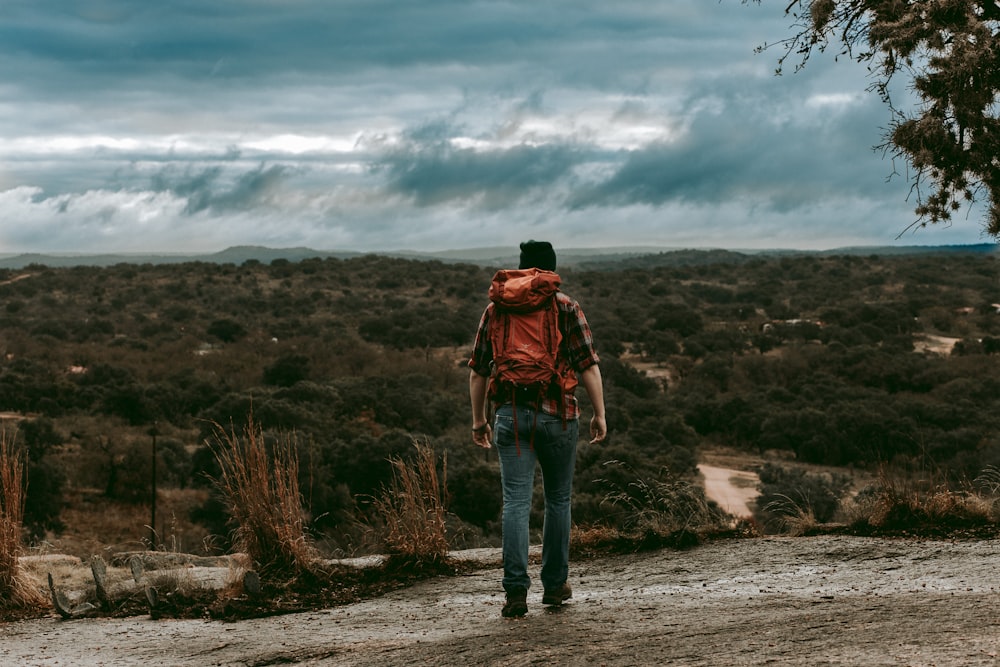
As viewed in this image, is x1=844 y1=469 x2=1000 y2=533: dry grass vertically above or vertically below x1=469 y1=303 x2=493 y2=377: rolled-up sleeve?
below

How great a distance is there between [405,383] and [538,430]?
2525cm

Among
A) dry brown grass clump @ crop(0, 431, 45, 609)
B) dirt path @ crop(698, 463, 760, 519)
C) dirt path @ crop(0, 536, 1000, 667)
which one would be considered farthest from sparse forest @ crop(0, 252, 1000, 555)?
dirt path @ crop(0, 536, 1000, 667)

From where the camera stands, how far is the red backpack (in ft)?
15.7

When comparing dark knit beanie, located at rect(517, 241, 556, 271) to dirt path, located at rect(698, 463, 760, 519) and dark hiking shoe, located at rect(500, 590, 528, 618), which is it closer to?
dark hiking shoe, located at rect(500, 590, 528, 618)

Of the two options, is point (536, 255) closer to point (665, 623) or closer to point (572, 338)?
point (572, 338)

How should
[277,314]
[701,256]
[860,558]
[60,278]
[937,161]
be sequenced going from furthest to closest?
[701,256]
[60,278]
[277,314]
[937,161]
[860,558]

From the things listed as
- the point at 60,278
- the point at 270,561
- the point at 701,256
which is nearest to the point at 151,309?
the point at 60,278

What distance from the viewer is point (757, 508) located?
662 inches

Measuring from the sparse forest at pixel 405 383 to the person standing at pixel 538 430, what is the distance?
3.10m

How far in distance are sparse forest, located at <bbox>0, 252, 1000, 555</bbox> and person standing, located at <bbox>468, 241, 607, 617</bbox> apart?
3097 mm

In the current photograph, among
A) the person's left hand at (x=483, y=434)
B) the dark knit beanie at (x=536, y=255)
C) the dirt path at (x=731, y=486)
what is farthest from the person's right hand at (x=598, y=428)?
the dirt path at (x=731, y=486)

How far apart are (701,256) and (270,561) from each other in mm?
126722

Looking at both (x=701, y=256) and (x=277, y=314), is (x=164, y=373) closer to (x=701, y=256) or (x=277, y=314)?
(x=277, y=314)

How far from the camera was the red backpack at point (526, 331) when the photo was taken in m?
4.77
